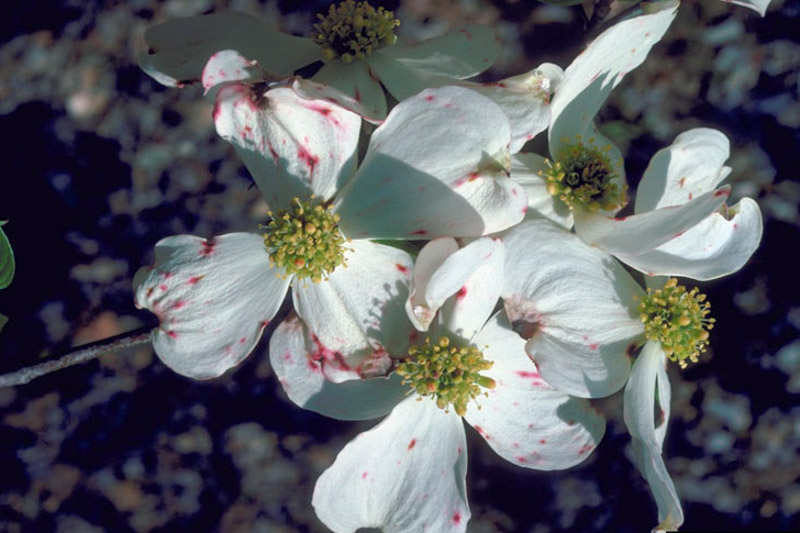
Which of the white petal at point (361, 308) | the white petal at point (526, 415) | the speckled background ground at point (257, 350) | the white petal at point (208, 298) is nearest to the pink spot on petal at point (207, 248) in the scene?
the white petal at point (208, 298)

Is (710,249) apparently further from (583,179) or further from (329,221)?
(329,221)

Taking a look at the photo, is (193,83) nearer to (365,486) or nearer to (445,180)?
(445,180)

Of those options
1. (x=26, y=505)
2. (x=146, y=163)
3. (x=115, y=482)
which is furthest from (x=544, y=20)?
(x=26, y=505)

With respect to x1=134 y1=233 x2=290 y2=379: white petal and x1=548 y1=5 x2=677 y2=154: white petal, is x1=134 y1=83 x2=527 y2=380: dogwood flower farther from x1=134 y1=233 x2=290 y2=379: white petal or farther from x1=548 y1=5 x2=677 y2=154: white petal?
x1=548 y1=5 x2=677 y2=154: white petal

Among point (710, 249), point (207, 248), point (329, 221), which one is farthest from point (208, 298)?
point (710, 249)

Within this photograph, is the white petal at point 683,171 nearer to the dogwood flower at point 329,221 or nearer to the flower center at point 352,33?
the dogwood flower at point 329,221

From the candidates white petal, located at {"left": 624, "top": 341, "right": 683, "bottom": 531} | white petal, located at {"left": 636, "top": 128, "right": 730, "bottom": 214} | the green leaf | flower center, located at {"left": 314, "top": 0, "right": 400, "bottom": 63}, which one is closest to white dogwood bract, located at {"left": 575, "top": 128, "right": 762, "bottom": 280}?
white petal, located at {"left": 636, "top": 128, "right": 730, "bottom": 214}

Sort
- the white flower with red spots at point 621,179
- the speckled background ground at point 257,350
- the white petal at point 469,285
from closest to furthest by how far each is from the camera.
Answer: the white petal at point 469,285, the white flower with red spots at point 621,179, the speckled background ground at point 257,350
